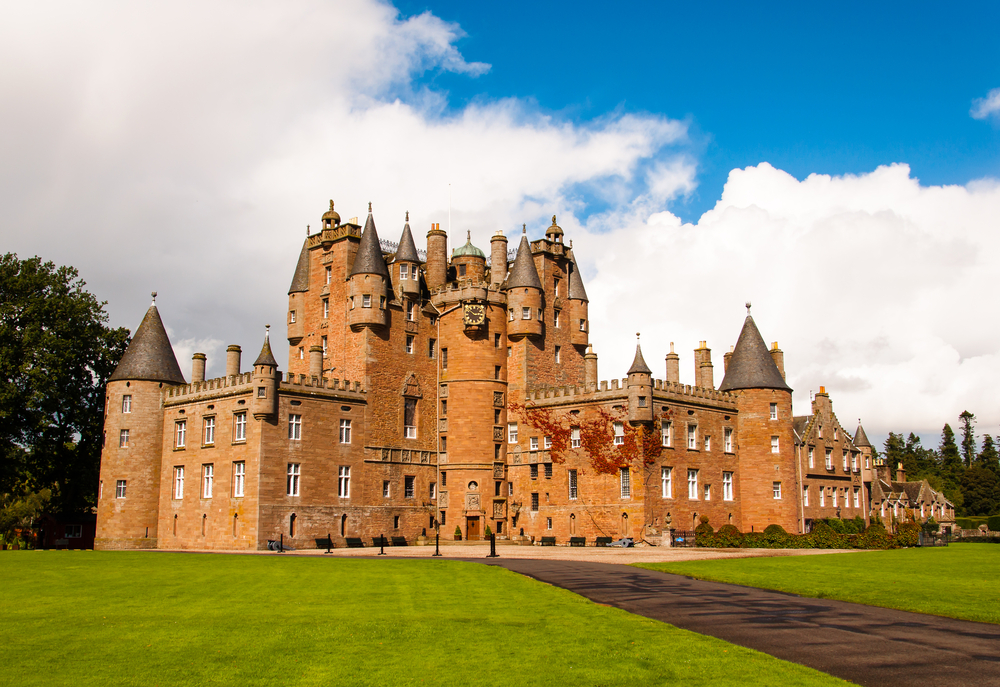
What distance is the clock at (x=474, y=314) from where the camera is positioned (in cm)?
5806

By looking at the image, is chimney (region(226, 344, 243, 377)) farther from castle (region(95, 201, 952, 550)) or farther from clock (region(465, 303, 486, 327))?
clock (region(465, 303, 486, 327))

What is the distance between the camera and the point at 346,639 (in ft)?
48.7

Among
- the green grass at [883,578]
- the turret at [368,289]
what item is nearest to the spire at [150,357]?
the turret at [368,289]

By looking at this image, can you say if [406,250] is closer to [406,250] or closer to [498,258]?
[406,250]

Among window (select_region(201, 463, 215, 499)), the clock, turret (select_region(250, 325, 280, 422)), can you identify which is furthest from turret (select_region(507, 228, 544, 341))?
window (select_region(201, 463, 215, 499))

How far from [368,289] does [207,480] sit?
15.4m

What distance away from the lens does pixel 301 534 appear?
1971 inches

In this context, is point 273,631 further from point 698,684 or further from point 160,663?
point 698,684

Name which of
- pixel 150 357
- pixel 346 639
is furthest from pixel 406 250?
pixel 346 639

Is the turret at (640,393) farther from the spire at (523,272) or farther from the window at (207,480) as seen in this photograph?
the window at (207,480)

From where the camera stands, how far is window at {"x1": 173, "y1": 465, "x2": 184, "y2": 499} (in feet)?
176

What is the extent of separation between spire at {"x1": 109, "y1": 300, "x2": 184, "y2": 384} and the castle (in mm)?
100

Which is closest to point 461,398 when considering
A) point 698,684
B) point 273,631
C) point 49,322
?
point 49,322

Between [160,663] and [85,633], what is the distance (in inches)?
133
